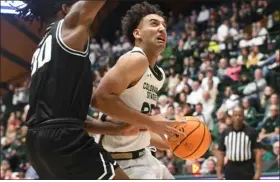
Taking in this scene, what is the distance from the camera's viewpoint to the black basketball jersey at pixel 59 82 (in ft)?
8.34

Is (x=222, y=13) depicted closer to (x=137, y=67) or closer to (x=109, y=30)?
(x=109, y=30)

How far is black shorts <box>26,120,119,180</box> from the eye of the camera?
98.7 inches

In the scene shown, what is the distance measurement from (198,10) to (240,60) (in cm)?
539

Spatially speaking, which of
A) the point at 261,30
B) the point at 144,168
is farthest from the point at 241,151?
the point at 261,30

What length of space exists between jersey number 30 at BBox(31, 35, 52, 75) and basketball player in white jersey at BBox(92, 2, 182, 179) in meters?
0.42

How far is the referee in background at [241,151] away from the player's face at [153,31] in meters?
2.87

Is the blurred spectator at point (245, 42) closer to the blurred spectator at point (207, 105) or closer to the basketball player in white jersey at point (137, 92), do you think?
the blurred spectator at point (207, 105)

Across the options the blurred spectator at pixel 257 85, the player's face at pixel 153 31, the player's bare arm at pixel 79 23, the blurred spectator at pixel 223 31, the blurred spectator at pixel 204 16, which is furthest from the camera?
→ the blurred spectator at pixel 204 16

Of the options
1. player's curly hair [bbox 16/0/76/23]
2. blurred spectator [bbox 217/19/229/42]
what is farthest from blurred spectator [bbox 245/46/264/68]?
player's curly hair [bbox 16/0/76/23]

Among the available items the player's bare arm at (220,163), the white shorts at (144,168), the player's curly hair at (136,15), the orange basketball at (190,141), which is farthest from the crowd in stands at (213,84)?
the orange basketball at (190,141)

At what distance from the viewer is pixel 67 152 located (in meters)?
2.50

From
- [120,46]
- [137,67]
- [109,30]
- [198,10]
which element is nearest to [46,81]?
[137,67]

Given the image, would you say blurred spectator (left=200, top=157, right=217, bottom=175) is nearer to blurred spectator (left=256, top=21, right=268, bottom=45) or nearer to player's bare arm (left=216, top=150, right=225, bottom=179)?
player's bare arm (left=216, top=150, right=225, bottom=179)

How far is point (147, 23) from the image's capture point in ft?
11.1
